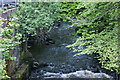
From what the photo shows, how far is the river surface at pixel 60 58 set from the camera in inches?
133

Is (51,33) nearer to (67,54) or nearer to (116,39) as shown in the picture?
(67,54)

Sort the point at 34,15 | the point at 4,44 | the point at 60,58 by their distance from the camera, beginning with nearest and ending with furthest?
the point at 4,44, the point at 34,15, the point at 60,58

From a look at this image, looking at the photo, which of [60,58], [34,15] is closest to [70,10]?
[34,15]

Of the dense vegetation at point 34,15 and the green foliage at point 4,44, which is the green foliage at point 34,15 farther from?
the green foliage at point 4,44

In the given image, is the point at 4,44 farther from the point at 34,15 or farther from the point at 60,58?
the point at 60,58

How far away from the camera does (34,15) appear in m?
3.40

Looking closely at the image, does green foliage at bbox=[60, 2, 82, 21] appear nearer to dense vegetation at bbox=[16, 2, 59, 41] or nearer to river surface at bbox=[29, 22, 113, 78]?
dense vegetation at bbox=[16, 2, 59, 41]

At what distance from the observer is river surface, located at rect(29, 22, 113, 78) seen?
3.37 meters

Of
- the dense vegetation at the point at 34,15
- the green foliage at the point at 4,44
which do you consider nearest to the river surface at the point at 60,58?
the dense vegetation at the point at 34,15

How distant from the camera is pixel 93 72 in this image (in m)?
3.31

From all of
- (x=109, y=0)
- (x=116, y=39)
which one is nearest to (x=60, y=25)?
(x=109, y=0)

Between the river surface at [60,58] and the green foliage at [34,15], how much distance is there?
0.54 metres

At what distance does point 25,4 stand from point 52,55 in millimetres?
1458

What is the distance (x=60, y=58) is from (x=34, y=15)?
4.17ft
